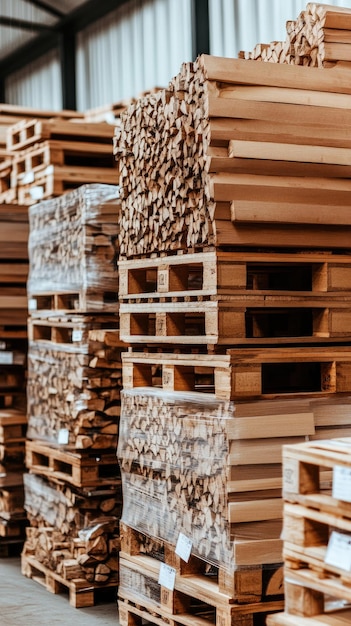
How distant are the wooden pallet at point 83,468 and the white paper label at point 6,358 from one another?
55.5 inches

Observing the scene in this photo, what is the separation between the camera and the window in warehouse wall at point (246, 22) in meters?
11.3

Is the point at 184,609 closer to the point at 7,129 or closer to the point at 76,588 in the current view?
the point at 76,588

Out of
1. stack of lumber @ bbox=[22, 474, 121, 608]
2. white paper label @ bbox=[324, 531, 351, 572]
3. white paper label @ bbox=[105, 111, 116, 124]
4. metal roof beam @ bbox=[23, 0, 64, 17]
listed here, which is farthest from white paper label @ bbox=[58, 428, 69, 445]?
metal roof beam @ bbox=[23, 0, 64, 17]

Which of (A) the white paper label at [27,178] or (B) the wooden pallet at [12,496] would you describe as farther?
(A) the white paper label at [27,178]

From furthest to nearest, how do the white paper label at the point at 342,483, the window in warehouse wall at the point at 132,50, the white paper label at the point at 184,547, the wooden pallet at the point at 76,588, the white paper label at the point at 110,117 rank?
the window in warehouse wall at the point at 132,50 → the white paper label at the point at 110,117 → the wooden pallet at the point at 76,588 → the white paper label at the point at 184,547 → the white paper label at the point at 342,483

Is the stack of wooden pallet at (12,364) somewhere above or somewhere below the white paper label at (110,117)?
below

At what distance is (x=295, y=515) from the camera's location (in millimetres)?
4426

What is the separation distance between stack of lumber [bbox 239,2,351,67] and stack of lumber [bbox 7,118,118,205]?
291cm

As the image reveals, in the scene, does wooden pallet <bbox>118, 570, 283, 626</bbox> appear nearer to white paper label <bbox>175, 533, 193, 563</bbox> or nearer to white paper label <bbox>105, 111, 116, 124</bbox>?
white paper label <bbox>175, 533, 193, 563</bbox>

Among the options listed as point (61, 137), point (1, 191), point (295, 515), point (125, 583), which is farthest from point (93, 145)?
point (295, 515)

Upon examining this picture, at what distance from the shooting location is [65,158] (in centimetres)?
920

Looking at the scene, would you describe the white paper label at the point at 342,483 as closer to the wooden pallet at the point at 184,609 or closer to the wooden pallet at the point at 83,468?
the wooden pallet at the point at 184,609

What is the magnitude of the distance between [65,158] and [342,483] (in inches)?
222

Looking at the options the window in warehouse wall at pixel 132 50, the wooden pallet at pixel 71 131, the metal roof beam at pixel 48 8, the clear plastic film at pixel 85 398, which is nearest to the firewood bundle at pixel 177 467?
the clear plastic film at pixel 85 398
